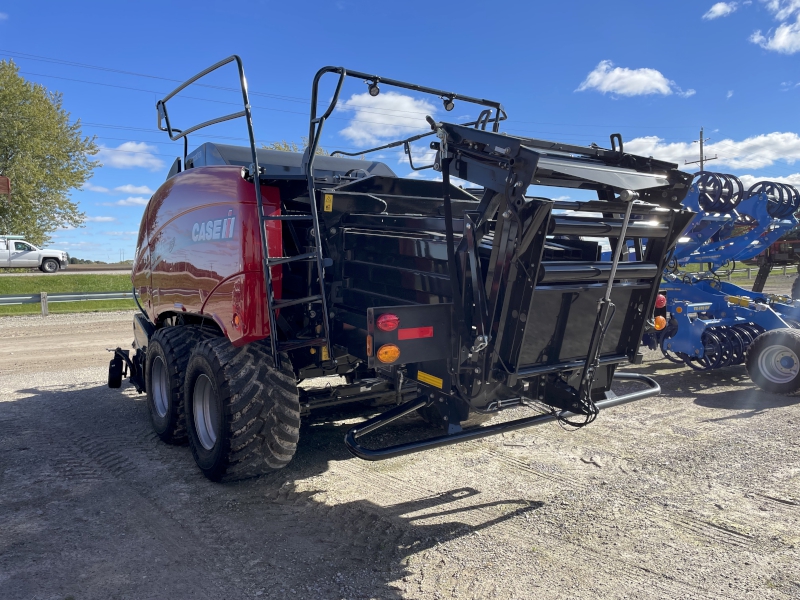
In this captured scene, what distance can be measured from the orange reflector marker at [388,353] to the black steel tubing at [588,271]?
861mm

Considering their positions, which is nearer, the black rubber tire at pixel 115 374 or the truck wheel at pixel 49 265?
the black rubber tire at pixel 115 374

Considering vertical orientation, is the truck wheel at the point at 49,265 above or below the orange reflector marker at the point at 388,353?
above

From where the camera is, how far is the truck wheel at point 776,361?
6910 mm

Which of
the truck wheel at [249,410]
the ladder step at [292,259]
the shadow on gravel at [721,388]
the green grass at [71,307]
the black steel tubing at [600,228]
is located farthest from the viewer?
the green grass at [71,307]

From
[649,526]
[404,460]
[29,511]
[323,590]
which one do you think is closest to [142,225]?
[29,511]

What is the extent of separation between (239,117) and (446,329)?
2013 millimetres

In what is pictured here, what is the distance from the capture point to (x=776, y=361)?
7164 mm

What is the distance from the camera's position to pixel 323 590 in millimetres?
2963

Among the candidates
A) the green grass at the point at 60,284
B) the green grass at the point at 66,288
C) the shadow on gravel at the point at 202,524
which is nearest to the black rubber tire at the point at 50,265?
the green grass at the point at 66,288

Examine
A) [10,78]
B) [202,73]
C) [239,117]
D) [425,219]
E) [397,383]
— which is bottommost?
[397,383]

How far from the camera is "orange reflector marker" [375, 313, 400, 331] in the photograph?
3.27 meters

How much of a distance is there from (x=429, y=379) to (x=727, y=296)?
634cm

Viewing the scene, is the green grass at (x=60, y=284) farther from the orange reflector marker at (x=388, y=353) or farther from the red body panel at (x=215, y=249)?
the orange reflector marker at (x=388, y=353)

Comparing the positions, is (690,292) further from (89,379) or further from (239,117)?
(89,379)
